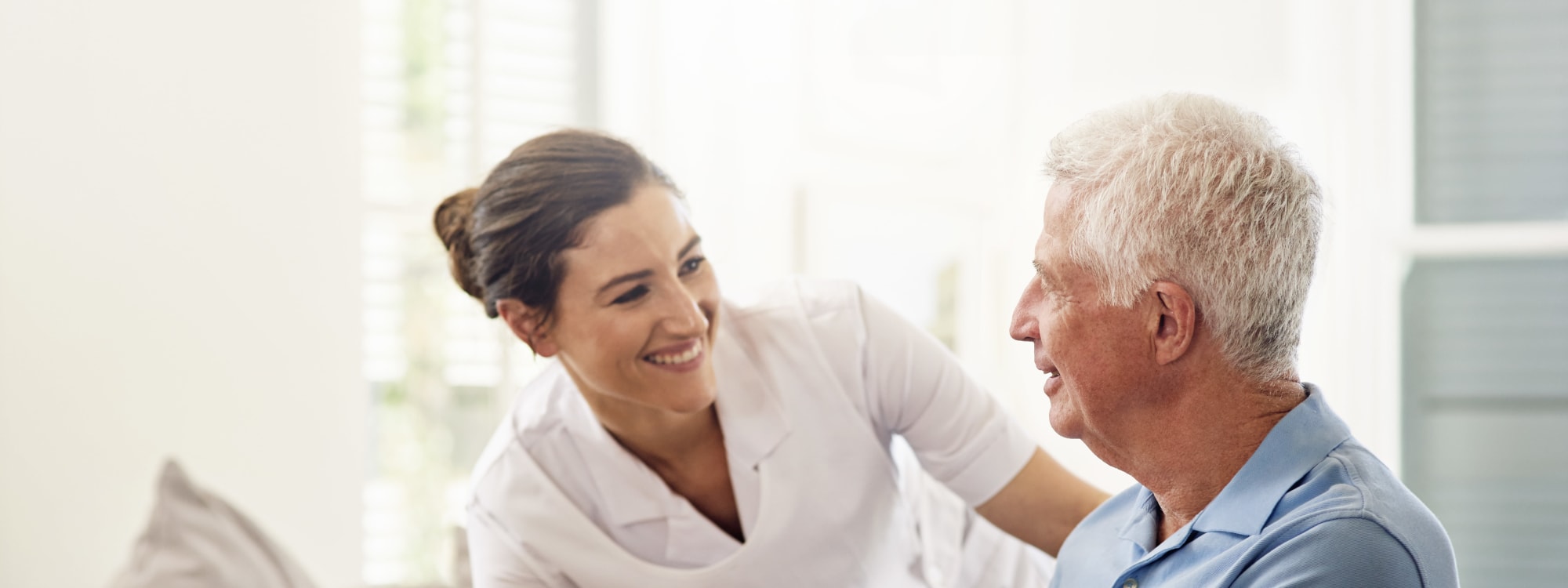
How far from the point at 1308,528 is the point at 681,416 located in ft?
3.12

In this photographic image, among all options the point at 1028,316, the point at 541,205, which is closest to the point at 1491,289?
the point at 1028,316

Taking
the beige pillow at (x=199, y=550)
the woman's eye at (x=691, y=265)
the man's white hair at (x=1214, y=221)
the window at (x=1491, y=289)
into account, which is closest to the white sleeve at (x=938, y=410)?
the woman's eye at (x=691, y=265)

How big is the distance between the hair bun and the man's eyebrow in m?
0.18

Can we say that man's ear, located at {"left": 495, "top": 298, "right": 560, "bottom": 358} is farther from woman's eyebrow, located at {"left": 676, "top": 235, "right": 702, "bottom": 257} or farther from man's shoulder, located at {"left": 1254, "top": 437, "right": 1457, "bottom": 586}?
man's shoulder, located at {"left": 1254, "top": 437, "right": 1457, "bottom": 586}

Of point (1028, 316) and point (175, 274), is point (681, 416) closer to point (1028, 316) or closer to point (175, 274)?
point (1028, 316)

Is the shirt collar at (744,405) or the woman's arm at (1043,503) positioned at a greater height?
the shirt collar at (744,405)

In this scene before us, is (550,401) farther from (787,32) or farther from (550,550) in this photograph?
(787,32)

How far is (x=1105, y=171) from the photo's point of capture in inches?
40.8

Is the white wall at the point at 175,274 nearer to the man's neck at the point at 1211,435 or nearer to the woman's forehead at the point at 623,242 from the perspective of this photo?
the woman's forehead at the point at 623,242

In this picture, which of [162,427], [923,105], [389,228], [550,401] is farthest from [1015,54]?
[162,427]

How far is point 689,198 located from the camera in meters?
3.17

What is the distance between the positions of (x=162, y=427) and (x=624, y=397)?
0.86 m

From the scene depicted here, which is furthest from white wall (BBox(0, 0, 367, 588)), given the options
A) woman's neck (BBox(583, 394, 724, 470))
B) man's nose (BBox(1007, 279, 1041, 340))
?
man's nose (BBox(1007, 279, 1041, 340))

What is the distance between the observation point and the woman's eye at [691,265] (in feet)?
5.24
